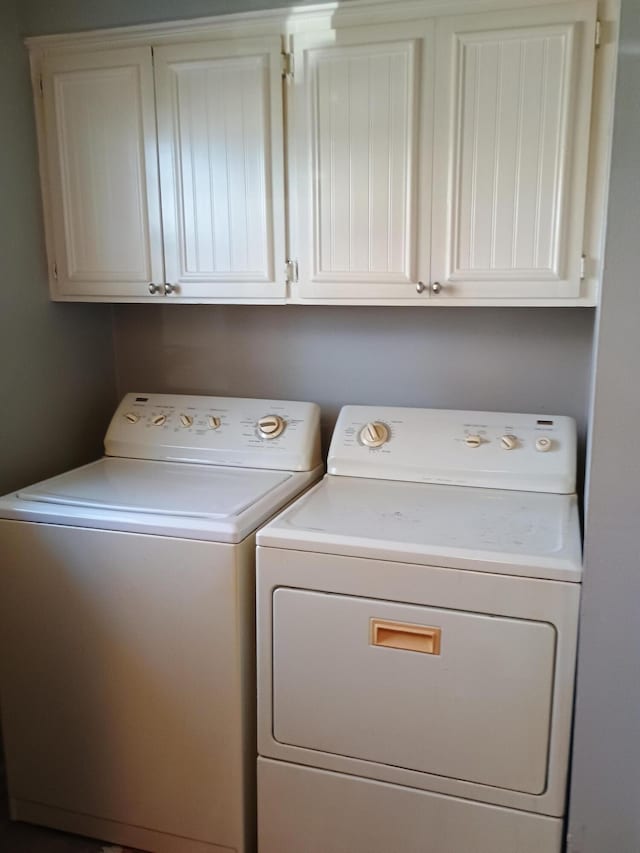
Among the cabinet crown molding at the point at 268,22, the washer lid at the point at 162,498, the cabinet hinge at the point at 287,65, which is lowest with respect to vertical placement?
the washer lid at the point at 162,498

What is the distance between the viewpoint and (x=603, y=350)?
50.5 inches

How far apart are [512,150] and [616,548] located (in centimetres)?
96

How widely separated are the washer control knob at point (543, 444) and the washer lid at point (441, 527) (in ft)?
0.39

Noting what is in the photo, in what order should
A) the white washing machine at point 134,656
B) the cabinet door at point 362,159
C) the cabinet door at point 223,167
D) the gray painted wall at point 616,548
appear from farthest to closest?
the cabinet door at point 223,167, the cabinet door at point 362,159, the white washing machine at point 134,656, the gray painted wall at point 616,548

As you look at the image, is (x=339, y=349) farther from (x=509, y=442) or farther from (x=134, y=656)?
(x=134, y=656)

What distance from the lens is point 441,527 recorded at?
61.6 inches

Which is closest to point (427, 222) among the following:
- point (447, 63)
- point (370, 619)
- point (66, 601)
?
point (447, 63)

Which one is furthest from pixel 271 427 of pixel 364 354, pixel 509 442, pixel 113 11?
pixel 113 11

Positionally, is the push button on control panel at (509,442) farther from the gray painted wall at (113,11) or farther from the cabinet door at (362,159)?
the gray painted wall at (113,11)

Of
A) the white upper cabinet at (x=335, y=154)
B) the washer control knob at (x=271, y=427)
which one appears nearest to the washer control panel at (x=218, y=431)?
the washer control knob at (x=271, y=427)

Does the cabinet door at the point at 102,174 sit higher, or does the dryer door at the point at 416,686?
the cabinet door at the point at 102,174

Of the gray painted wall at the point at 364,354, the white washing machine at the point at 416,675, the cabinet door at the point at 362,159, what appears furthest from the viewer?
the gray painted wall at the point at 364,354

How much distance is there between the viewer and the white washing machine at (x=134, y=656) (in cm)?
159

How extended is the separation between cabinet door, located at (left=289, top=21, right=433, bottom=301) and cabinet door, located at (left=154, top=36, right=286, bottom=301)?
7 cm
